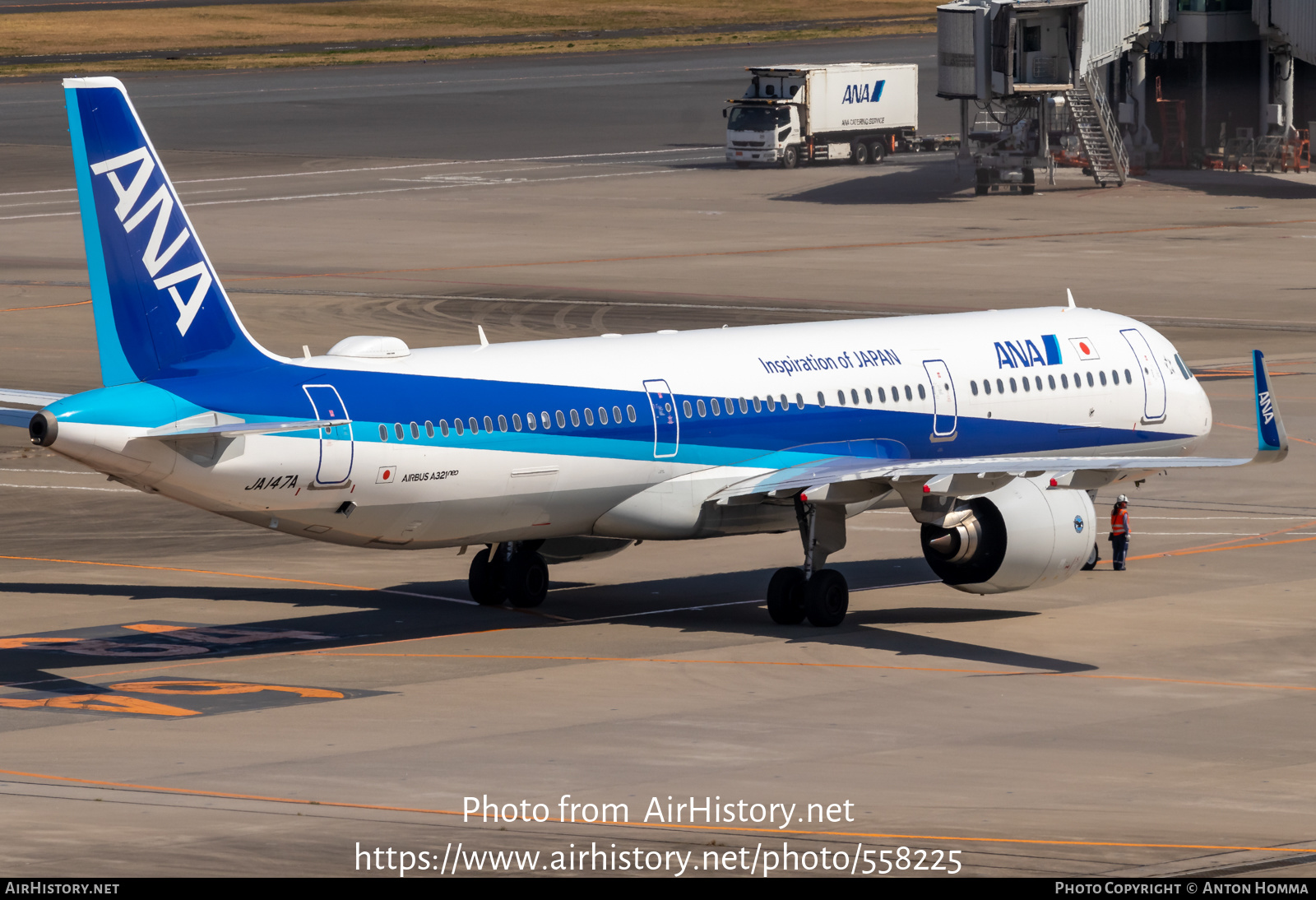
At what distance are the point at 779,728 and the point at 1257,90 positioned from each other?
345 ft

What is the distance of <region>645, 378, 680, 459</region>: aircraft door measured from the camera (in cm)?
3706

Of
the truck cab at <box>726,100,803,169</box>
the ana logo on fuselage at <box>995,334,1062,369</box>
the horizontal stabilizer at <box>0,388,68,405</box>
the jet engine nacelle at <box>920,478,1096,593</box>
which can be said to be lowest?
the jet engine nacelle at <box>920,478,1096,593</box>

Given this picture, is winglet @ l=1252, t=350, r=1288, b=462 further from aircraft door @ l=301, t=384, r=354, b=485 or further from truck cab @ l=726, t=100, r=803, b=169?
truck cab @ l=726, t=100, r=803, b=169

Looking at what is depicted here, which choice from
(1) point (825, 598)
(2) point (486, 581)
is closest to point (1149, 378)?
(1) point (825, 598)

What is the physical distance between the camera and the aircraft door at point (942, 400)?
1574 inches

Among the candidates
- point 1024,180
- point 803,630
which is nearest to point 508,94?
point 1024,180

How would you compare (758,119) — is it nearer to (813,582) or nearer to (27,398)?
(813,582)

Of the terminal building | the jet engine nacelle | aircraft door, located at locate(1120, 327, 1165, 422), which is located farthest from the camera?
the terminal building

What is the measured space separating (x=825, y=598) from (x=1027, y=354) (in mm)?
7444

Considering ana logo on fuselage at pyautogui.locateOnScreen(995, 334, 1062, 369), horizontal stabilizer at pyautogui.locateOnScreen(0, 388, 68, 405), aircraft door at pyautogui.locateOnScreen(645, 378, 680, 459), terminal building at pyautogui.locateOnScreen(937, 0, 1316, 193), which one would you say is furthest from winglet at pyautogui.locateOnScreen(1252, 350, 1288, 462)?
terminal building at pyautogui.locateOnScreen(937, 0, 1316, 193)

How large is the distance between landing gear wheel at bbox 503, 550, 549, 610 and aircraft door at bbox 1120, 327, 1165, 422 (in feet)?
41.5

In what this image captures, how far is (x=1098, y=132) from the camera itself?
120 metres

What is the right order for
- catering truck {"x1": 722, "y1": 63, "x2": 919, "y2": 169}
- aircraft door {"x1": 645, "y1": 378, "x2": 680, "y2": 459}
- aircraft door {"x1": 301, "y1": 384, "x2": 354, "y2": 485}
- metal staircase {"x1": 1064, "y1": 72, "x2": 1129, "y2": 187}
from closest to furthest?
aircraft door {"x1": 301, "y1": 384, "x2": 354, "y2": 485} < aircraft door {"x1": 645, "y1": 378, "x2": 680, "y2": 459} < metal staircase {"x1": 1064, "y1": 72, "x2": 1129, "y2": 187} < catering truck {"x1": 722, "y1": 63, "x2": 919, "y2": 169}

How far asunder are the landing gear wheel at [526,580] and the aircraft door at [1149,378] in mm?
12641
